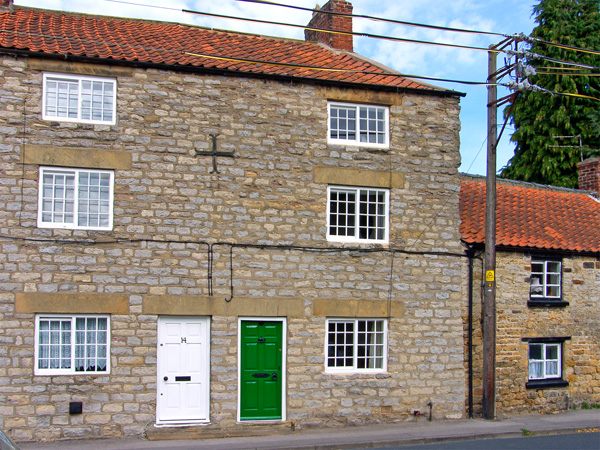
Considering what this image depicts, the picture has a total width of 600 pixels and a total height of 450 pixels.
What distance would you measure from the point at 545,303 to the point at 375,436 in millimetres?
5860

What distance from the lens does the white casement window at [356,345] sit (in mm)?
13828

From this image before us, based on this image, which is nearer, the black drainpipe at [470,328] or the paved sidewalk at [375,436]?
the paved sidewalk at [375,436]

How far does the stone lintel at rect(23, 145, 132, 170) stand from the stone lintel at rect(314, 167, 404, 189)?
13.3ft

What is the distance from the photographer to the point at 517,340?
1521 cm

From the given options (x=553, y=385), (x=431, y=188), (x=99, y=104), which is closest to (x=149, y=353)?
(x=99, y=104)

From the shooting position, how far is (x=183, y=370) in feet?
42.2

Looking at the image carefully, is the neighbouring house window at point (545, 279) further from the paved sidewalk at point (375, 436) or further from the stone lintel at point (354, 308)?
the stone lintel at point (354, 308)

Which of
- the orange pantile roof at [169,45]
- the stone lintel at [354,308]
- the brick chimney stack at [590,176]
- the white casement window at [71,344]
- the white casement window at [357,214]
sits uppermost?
the orange pantile roof at [169,45]

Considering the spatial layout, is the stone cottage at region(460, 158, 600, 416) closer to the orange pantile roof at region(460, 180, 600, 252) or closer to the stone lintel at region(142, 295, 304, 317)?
the orange pantile roof at region(460, 180, 600, 252)

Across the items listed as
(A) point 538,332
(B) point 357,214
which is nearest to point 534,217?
(A) point 538,332

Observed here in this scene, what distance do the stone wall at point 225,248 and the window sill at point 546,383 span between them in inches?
75.9

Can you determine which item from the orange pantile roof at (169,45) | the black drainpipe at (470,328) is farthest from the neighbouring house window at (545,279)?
the orange pantile roof at (169,45)

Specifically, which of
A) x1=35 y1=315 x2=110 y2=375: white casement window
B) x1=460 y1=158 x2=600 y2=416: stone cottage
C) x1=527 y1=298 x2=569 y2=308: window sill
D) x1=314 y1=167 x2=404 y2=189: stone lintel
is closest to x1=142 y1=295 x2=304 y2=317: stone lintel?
x1=35 y1=315 x2=110 y2=375: white casement window

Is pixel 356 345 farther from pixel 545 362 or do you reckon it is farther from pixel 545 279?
pixel 545 279
